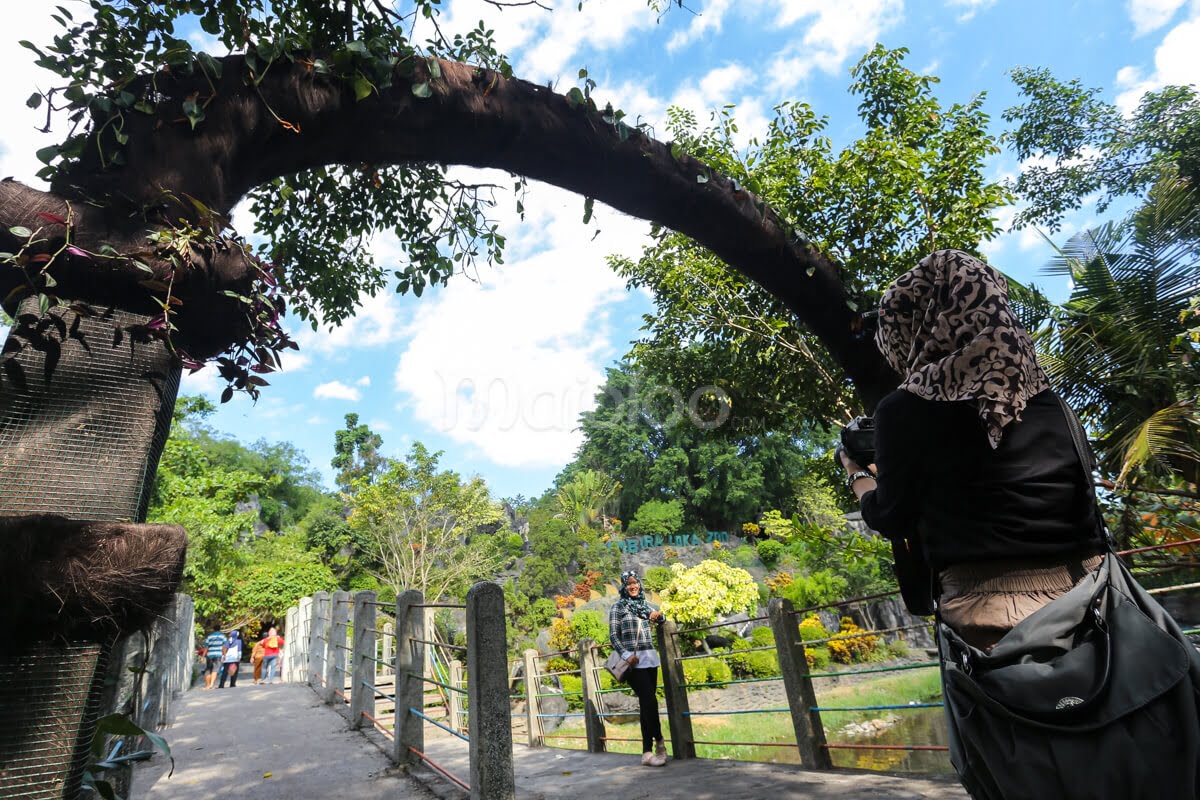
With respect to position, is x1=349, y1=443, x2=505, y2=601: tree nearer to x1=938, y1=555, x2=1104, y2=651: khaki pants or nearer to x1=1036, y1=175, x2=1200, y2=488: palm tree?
x1=1036, y1=175, x2=1200, y2=488: palm tree

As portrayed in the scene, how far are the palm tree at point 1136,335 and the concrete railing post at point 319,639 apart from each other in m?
9.23

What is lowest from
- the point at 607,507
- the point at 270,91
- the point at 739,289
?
the point at 270,91

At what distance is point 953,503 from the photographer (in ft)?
4.26

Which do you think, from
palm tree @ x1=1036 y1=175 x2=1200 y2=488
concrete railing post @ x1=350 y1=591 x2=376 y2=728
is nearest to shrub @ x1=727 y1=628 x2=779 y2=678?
concrete railing post @ x1=350 y1=591 x2=376 y2=728

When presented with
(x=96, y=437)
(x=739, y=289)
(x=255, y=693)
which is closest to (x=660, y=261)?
(x=739, y=289)

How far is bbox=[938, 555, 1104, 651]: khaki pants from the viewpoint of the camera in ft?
4.00

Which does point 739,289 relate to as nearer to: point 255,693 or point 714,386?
point 714,386

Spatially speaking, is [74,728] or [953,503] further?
[953,503]

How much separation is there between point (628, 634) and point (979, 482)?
460cm

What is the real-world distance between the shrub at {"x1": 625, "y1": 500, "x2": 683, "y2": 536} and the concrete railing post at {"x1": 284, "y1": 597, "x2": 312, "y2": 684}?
20.9m

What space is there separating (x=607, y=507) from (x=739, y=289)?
2967cm

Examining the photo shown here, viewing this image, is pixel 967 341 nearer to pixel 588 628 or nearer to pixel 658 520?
pixel 588 628

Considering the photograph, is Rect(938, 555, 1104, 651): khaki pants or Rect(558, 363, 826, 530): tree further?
Rect(558, 363, 826, 530): tree

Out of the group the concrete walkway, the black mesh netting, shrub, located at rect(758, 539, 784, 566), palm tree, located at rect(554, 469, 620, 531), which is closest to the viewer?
the black mesh netting
